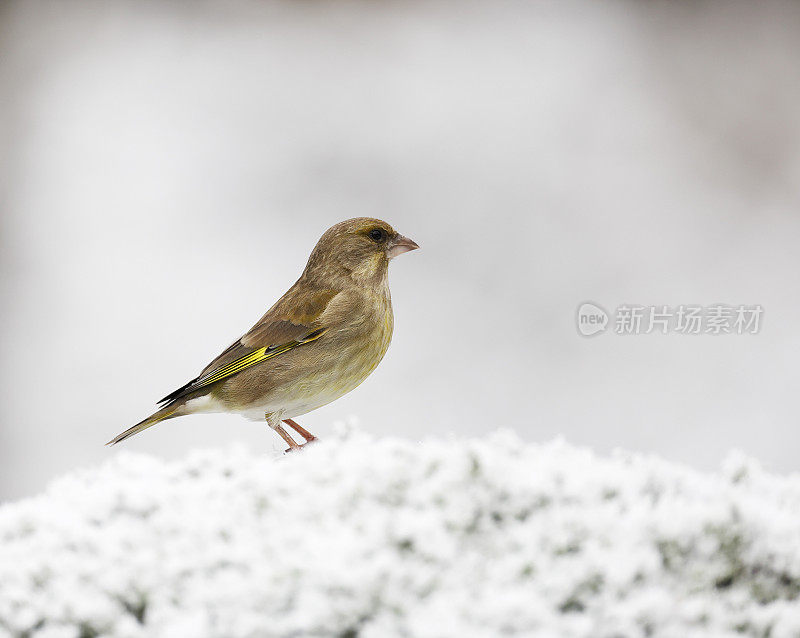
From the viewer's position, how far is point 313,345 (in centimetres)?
421

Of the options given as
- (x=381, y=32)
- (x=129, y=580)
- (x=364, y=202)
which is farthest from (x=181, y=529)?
(x=381, y=32)

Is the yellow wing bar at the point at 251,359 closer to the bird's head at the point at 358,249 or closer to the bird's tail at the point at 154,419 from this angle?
the bird's tail at the point at 154,419

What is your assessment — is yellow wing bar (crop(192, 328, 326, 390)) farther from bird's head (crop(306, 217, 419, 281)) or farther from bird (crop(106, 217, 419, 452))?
bird's head (crop(306, 217, 419, 281))

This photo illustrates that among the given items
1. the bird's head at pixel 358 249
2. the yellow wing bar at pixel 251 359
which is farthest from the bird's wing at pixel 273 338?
the bird's head at pixel 358 249

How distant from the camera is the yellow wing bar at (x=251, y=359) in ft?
13.9

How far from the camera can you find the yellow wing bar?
423 centimetres

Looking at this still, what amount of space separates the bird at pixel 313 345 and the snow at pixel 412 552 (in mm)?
1324

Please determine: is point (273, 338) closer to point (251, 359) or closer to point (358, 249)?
point (251, 359)

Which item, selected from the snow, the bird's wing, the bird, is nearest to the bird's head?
the bird

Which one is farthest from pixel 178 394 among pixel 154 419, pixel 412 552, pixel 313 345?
pixel 412 552

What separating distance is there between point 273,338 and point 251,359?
141 mm

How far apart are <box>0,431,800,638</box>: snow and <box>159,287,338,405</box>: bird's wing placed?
1406 mm

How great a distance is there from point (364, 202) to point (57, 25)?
10.9 feet

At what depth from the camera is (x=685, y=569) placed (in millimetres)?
2373
